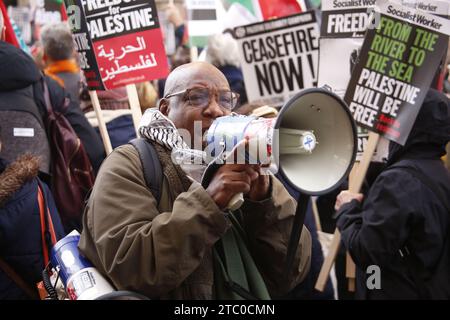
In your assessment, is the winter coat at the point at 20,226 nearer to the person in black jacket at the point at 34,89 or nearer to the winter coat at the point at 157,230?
the person in black jacket at the point at 34,89

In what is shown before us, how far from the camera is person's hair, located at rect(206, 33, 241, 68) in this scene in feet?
14.8

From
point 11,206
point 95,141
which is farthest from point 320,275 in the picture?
point 11,206

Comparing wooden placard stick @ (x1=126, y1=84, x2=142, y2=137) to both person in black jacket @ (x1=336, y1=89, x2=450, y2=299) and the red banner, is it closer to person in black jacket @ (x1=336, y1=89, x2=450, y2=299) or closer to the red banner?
Result: person in black jacket @ (x1=336, y1=89, x2=450, y2=299)

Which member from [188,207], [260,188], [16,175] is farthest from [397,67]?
[16,175]

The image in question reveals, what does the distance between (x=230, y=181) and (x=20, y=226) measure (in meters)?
1.29

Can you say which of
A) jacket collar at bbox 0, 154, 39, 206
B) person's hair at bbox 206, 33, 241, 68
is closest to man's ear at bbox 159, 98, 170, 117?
jacket collar at bbox 0, 154, 39, 206

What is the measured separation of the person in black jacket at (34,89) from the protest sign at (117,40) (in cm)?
23

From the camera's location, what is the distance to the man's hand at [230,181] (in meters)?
1.65

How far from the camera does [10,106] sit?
293 centimetres

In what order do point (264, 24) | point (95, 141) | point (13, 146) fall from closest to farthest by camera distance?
point (13, 146) → point (95, 141) → point (264, 24)

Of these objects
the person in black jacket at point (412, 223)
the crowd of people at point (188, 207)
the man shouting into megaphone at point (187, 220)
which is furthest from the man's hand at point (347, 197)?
the man shouting into megaphone at point (187, 220)

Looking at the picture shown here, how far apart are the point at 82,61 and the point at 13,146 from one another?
595 millimetres

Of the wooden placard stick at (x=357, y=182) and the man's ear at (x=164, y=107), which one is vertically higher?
the man's ear at (x=164, y=107)
